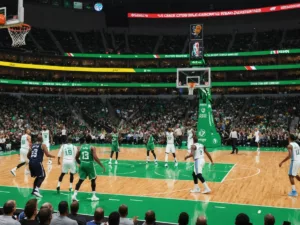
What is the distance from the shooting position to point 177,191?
1102 centimetres

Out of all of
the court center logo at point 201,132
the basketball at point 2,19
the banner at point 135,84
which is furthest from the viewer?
the banner at point 135,84

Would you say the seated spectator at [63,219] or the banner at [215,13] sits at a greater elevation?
the banner at [215,13]

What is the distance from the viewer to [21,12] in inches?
416

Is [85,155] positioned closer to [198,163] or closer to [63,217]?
[198,163]

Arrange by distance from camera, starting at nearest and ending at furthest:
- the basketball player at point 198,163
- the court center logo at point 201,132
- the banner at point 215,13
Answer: the basketball player at point 198,163 → the court center logo at point 201,132 → the banner at point 215,13

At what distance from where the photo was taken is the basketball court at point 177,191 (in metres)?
8.70

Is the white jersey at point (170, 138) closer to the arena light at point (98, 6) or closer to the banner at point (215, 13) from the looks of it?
the banner at point (215, 13)

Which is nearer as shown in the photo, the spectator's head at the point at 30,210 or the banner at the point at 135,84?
the spectator's head at the point at 30,210

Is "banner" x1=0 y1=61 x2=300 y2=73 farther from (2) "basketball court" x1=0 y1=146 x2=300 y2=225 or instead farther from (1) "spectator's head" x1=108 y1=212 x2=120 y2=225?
(1) "spectator's head" x1=108 y1=212 x2=120 y2=225

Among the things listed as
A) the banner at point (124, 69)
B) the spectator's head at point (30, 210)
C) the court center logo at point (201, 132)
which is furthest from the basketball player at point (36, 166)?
the banner at point (124, 69)

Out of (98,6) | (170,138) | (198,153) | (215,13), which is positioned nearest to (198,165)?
(198,153)

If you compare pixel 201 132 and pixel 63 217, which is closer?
pixel 63 217

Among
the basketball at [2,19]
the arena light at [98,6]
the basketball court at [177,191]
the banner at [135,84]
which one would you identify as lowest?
the basketball court at [177,191]

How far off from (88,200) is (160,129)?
78.3 ft
